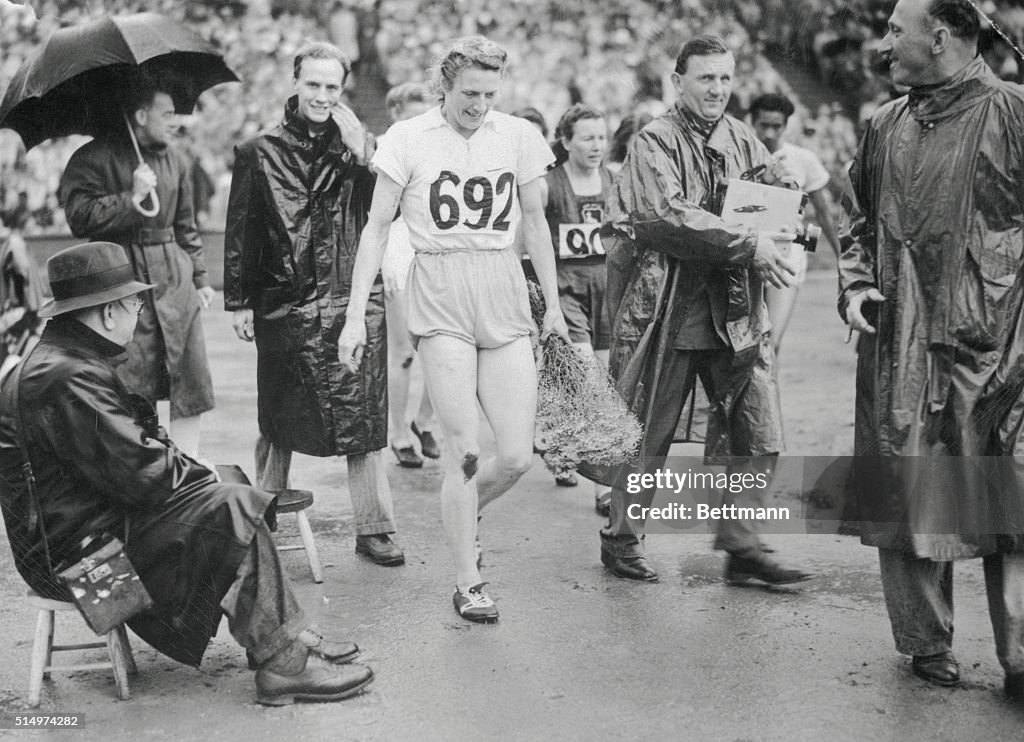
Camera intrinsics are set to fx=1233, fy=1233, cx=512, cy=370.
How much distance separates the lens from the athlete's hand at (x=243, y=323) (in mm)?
5096

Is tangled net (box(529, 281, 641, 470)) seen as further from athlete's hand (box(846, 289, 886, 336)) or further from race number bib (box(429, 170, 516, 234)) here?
athlete's hand (box(846, 289, 886, 336))

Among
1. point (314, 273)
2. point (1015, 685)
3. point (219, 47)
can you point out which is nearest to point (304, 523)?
point (314, 273)

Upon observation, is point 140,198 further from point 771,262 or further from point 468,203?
point 771,262

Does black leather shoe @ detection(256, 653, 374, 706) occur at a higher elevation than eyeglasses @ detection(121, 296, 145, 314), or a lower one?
lower

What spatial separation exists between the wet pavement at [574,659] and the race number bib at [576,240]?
142cm

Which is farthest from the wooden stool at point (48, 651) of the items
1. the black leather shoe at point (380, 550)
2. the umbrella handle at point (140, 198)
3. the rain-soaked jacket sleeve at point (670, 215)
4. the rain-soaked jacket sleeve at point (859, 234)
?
the rain-soaked jacket sleeve at point (859, 234)

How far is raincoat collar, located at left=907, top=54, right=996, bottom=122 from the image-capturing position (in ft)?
11.9

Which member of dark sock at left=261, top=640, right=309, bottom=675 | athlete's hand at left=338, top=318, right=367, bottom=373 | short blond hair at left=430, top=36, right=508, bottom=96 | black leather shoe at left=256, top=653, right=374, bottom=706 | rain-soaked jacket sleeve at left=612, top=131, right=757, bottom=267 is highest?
short blond hair at left=430, top=36, right=508, bottom=96

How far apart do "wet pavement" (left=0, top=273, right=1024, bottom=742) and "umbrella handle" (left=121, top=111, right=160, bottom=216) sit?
1534 mm

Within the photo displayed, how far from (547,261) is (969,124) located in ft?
5.02

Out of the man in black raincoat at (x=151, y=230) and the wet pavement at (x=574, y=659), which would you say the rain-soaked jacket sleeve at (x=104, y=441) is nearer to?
the wet pavement at (x=574, y=659)

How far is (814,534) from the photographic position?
17.8 feet

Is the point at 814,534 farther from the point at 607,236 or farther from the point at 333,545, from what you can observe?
the point at 333,545

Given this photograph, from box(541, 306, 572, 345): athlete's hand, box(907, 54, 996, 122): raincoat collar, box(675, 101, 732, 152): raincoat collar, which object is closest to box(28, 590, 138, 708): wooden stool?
box(541, 306, 572, 345): athlete's hand
